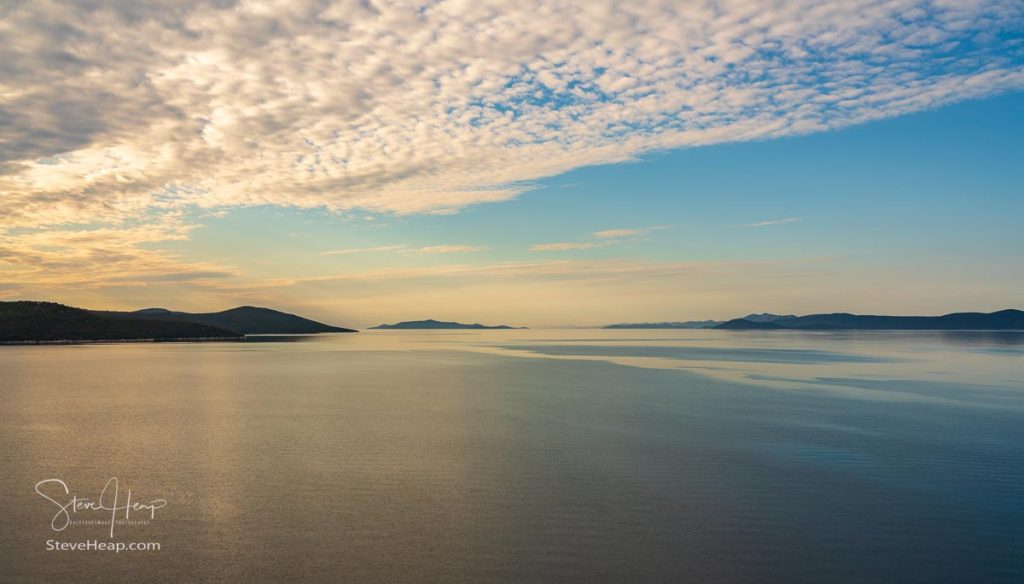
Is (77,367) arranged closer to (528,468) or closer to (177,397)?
(177,397)

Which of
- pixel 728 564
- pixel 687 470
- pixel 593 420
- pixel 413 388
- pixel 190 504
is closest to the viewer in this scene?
pixel 728 564

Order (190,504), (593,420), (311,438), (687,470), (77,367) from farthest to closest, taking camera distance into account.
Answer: (77,367) → (593,420) → (311,438) → (687,470) → (190,504)

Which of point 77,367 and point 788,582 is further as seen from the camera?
point 77,367

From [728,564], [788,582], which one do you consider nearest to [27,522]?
[728,564]

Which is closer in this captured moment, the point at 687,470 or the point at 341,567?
the point at 341,567

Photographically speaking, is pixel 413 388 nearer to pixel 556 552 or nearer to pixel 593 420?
pixel 593 420

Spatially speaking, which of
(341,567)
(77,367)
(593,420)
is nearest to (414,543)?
(341,567)
